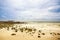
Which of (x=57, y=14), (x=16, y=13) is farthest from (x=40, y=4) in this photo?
(x=16, y=13)

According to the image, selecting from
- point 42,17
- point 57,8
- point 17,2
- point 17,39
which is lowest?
point 17,39

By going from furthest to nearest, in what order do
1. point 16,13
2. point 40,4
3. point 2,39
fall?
1. point 16,13
2. point 40,4
3. point 2,39

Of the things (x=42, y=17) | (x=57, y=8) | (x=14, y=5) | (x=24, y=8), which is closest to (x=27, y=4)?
(x=24, y=8)

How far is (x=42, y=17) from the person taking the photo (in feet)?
17.4

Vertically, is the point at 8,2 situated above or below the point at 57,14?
above

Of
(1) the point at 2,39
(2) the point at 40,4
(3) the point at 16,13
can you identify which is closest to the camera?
(1) the point at 2,39

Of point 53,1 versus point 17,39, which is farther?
point 53,1

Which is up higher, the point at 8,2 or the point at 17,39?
the point at 8,2

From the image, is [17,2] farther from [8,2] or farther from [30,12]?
[30,12]

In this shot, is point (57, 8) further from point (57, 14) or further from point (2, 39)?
point (2, 39)

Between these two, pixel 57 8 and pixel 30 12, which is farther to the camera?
pixel 30 12

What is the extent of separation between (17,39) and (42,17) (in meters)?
2.18

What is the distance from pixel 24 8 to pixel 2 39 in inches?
81.8

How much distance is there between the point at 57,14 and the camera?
4.99 m
